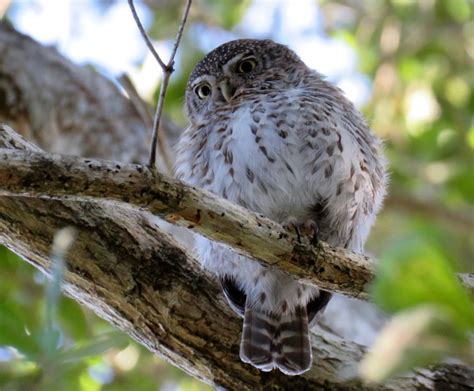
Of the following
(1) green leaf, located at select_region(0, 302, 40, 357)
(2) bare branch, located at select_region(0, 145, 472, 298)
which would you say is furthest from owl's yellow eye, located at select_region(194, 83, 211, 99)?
(1) green leaf, located at select_region(0, 302, 40, 357)

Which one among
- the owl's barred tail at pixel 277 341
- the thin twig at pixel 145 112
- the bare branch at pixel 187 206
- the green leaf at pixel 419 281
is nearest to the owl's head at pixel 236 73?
the thin twig at pixel 145 112

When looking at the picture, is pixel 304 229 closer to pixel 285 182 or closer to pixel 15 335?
pixel 285 182

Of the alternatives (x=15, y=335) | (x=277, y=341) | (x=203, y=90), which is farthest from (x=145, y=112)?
(x=15, y=335)

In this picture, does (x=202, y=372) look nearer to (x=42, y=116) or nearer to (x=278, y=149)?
(x=278, y=149)

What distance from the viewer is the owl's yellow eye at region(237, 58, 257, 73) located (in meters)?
3.99

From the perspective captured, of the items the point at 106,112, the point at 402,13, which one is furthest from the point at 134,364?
the point at 402,13

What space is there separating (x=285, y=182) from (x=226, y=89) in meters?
0.85

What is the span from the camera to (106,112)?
5078 millimetres

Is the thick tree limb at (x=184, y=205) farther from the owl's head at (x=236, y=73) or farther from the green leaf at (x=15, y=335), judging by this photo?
the owl's head at (x=236, y=73)

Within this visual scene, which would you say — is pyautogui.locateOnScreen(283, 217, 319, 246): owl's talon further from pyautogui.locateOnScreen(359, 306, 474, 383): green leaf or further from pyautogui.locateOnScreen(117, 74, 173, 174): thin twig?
pyautogui.locateOnScreen(117, 74, 173, 174): thin twig

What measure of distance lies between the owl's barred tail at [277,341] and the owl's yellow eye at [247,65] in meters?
1.29

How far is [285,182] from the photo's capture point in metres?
3.15

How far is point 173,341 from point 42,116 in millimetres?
2572

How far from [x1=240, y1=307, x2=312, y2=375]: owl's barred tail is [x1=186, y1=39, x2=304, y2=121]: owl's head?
3.33ft
